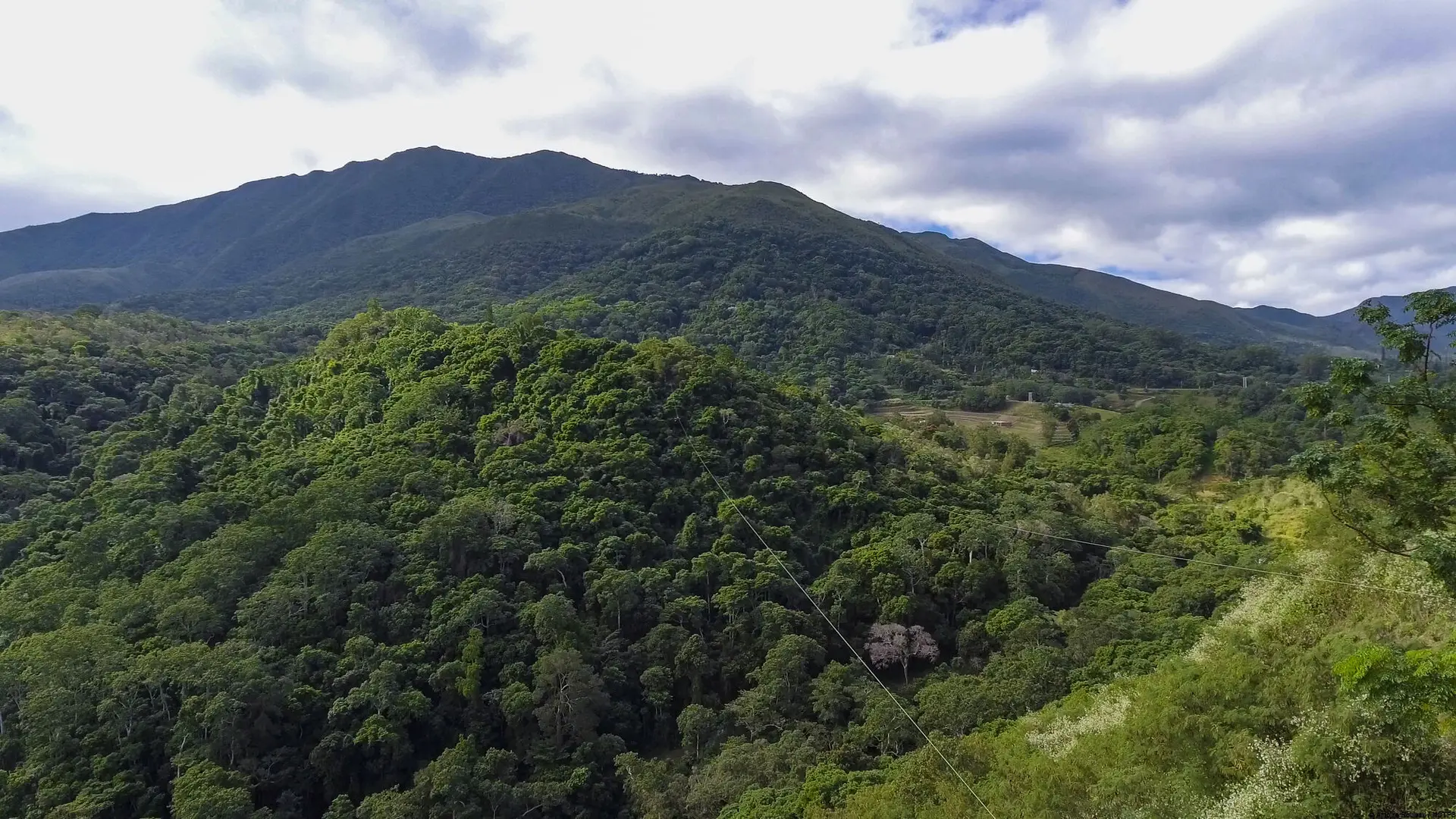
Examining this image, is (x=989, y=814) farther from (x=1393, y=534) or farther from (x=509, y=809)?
(x=509, y=809)

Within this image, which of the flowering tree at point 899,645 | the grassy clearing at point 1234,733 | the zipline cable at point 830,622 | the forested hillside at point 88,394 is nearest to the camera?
the grassy clearing at point 1234,733

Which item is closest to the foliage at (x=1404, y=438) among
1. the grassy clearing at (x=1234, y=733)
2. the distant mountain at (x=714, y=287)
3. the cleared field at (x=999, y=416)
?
the grassy clearing at (x=1234, y=733)

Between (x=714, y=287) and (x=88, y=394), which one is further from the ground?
(x=714, y=287)

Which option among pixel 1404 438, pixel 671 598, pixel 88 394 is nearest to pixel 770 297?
pixel 88 394

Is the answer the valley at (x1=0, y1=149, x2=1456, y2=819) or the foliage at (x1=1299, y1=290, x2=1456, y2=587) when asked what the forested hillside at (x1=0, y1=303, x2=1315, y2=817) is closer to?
the valley at (x1=0, y1=149, x2=1456, y2=819)

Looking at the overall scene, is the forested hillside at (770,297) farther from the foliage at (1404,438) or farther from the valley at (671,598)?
the foliage at (1404,438)

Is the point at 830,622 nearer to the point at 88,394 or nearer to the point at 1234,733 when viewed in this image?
the point at 1234,733

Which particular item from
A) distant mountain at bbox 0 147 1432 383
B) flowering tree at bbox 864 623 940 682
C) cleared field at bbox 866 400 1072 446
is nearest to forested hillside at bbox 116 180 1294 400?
distant mountain at bbox 0 147 1432 383
